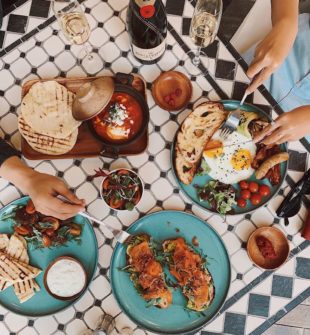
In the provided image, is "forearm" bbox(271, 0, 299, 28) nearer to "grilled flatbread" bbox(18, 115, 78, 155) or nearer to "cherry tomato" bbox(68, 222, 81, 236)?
"grilled flatbread" bbox(18, 115, 78, 155)

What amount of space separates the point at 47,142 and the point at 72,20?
1.64 feet

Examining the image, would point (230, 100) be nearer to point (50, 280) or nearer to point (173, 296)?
point (173, 296)

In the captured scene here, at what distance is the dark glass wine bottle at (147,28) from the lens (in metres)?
1.53

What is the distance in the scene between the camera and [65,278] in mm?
1658

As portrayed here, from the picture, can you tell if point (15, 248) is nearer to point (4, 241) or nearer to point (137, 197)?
point (4, 241)

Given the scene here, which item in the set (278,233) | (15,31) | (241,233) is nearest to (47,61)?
(15,31)

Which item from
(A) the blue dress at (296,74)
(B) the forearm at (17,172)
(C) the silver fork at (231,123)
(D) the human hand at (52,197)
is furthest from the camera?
(A) the blue dress at (296,74)

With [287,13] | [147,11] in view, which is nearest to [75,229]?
[147,11]

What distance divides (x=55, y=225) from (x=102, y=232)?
7.9 inches

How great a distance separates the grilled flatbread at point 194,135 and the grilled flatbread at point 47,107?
1.54ft

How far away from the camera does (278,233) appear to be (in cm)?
169

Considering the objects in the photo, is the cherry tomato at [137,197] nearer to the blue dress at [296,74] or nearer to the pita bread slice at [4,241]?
the pita bread slice at [4,241]

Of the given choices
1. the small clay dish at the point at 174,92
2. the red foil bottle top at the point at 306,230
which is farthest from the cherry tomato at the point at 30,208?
the red foil bottle top at the point at 306,230

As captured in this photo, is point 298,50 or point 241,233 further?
point 298,50
